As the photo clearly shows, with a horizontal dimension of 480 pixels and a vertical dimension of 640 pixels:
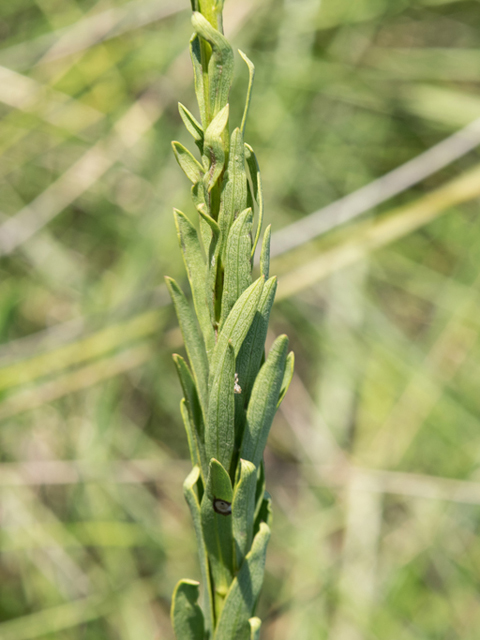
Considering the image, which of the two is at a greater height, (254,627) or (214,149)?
(214,149)

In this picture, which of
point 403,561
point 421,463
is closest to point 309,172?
point 421,463

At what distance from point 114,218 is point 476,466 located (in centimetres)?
73

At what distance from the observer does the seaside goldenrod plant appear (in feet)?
0.54

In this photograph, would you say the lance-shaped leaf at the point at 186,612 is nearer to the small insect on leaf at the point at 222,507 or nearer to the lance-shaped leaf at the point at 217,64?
the small insect on leaf at the point at 222,507

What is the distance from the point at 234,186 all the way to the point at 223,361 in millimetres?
61

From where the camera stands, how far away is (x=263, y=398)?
178 mm

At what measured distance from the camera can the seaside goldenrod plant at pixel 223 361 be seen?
6.4 inches

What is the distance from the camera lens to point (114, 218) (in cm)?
90

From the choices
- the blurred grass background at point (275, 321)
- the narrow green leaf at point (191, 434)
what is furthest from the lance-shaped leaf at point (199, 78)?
the blurred grass background at point (275, 321)

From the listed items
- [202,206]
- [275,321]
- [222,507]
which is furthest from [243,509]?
[275,321]

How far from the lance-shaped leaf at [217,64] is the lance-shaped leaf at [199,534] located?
136mm

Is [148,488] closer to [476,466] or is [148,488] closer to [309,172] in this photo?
[476,466]

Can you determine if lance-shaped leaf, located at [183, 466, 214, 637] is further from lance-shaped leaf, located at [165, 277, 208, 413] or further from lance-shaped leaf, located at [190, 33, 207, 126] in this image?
lance-shaped leaf, located at [190, 33, 207, 126]

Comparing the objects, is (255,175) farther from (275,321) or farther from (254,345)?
(275,321)
